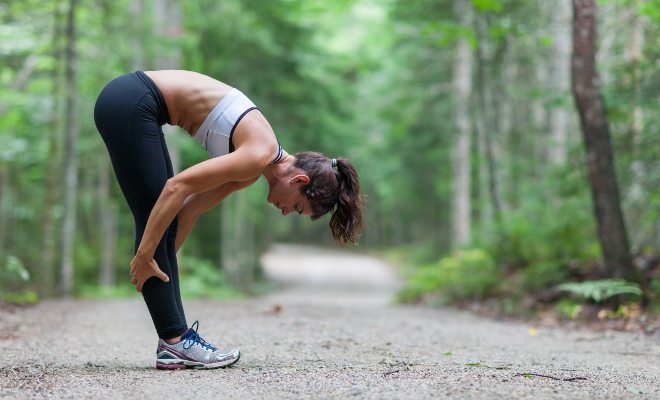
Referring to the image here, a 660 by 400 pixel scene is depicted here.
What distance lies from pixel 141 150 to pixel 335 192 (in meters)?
1.07

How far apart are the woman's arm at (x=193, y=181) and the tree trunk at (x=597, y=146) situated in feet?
17.4

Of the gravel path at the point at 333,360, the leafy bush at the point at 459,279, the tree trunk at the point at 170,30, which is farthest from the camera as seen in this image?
the tree trunk at the point at 170,30

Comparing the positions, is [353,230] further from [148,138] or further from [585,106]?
[585,106]

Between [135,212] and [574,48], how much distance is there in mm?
5905

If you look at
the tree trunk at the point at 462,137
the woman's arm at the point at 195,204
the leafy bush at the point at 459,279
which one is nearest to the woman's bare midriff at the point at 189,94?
the woman's arm at the point at 195,204

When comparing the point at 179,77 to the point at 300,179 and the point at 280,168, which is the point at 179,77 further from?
the point at 300,179

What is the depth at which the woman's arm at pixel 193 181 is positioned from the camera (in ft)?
11.0

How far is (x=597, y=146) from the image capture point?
757cm

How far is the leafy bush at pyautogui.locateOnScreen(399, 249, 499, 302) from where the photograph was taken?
10422mm

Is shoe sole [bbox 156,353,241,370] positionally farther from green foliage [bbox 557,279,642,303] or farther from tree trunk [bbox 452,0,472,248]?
tree trunk [bbox 452,0,472,248]

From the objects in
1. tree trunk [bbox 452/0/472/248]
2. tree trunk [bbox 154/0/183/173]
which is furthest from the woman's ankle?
tree trunk [bbox 452/0/472/248]

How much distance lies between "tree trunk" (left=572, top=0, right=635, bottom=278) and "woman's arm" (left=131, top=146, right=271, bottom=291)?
531 centimetres

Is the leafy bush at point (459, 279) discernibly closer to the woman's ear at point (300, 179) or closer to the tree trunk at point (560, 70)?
the tree trunk at point (560, 70)

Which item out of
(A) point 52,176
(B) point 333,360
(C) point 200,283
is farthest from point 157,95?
(C) point 200,283
